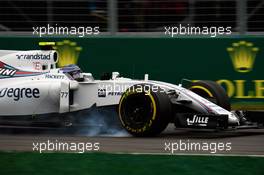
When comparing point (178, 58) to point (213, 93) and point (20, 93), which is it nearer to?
point (213, 93)

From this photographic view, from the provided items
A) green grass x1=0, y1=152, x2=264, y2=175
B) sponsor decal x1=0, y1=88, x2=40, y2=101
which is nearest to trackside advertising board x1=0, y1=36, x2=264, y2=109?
sponsor decal x1=0, y1=88, x2=40, y2=101

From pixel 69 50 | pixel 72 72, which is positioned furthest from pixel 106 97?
pixel 69 50

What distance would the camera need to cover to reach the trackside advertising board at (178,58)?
1356 centimetres

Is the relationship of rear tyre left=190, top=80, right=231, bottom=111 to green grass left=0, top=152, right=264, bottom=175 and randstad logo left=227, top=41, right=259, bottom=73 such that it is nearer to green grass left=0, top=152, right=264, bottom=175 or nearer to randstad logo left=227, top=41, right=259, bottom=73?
randstad logo left=227, top=41, right=259, bottom=73

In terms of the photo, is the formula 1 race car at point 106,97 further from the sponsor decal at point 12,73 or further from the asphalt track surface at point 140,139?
the asphalt track surface at point 140,139

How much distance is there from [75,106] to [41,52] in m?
1.20

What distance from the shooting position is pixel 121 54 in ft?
45.9

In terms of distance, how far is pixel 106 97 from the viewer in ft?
34.0

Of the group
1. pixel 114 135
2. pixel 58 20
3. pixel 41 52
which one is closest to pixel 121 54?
pixel 58 20

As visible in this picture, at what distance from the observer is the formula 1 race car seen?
31.9 ft

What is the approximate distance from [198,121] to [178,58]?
426 centimetres

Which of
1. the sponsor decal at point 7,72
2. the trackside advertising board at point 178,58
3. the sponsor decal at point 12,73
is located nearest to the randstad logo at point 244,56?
the trackside advertising board at point 178,58

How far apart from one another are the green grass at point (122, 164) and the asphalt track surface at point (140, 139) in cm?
68

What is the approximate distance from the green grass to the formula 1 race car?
1.85 meters
